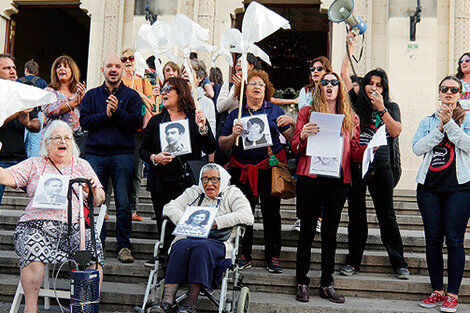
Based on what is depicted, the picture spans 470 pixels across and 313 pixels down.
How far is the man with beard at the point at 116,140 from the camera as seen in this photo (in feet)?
18.6

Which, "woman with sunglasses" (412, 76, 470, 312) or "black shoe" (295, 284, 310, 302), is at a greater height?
"woman with sunglasses" (412, 76, 470, 312)

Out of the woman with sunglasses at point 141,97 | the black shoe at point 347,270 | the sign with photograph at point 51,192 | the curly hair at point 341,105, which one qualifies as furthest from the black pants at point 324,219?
the woman with sunglasses at point 141,97

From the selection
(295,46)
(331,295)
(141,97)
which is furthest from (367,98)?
(295,46)

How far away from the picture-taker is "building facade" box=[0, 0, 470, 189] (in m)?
9.97

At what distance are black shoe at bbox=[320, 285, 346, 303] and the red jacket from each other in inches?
41.8

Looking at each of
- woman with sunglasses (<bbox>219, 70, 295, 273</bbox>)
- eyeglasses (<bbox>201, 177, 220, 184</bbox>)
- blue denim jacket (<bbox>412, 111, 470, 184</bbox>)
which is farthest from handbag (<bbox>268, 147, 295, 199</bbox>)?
blue denim jacket (<bbox>412, 111, 470, 184</bbox>)

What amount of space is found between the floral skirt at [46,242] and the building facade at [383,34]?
21.5 ft

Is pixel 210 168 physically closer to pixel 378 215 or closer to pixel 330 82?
pixel 330 82

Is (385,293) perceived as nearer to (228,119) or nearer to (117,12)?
(228,119)

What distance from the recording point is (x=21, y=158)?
5.73 metres

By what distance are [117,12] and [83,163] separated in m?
7.23

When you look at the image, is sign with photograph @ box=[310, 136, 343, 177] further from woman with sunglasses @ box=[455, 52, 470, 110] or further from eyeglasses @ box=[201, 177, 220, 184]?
woman with sunglasses @ box=[455, 52, 470, 110]

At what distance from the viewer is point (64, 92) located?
6.28m

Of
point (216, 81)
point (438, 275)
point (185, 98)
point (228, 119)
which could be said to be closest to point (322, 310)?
point (438, 275)
